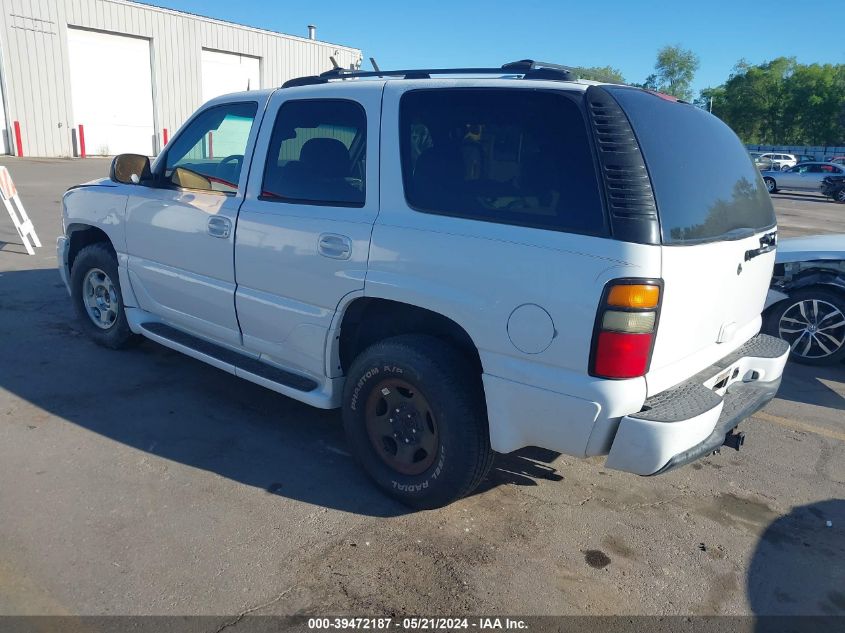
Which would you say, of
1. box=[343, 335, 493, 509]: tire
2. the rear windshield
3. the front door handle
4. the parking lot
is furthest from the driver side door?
the rear windshield

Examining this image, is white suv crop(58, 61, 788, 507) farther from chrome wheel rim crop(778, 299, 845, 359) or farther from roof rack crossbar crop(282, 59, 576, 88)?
chrome wheel rim crop(778, 299, 845, 359)

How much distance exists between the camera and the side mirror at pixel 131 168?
462 centimetres

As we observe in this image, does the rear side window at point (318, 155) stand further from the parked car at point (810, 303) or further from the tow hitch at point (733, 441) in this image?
the parked car at point (810, 303)

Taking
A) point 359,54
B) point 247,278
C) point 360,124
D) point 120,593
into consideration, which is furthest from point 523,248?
point 359,54

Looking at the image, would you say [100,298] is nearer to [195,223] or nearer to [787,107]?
[195,223]

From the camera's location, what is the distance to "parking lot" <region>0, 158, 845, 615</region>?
2.73 m

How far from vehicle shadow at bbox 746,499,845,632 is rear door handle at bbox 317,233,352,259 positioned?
2408 millimetres

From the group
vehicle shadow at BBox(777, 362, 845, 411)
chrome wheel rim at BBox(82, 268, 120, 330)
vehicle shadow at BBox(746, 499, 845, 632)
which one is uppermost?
chrome wheel rim at BBox(82, 268, 120, 330)

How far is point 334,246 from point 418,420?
984 mm

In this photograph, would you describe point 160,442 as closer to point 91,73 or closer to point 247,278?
point 247,278

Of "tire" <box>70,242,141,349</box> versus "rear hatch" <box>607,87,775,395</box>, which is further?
"tire" <box>70,242,141,349</box>

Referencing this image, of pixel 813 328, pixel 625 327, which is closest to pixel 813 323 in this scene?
pixel 813 328

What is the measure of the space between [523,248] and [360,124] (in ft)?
4.19

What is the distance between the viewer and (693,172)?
295cm
